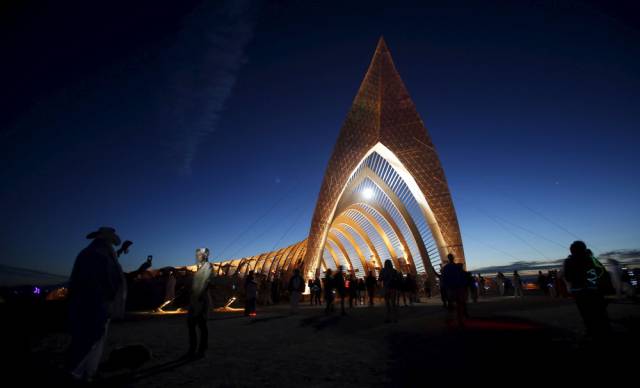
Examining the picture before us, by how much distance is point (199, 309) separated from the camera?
513cm

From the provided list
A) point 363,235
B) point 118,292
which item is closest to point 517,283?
point 118,292

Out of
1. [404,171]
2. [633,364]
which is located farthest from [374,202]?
[633,364]

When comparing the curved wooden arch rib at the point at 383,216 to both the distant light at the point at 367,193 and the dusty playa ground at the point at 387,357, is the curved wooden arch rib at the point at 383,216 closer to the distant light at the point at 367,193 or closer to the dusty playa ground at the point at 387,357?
the distant light at the point at 367,193

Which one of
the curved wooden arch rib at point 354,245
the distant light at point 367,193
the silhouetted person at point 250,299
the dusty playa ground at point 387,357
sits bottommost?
the dusty playa ground at point 387,357

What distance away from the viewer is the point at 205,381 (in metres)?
3.60

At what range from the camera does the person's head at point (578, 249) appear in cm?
528

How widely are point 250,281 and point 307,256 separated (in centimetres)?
1344

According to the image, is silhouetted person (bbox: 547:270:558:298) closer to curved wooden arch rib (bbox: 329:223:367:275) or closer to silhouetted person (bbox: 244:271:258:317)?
silhouetted person (bbox: 244:271:258:317)

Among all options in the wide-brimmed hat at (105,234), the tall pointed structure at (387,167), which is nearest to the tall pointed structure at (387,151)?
the tall pointed structure at (387,167)

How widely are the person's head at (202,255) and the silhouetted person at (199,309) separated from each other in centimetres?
34

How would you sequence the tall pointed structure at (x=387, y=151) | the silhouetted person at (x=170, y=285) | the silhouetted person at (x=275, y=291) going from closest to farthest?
the silhouetted person at (x=170, y=285) < the silhouetted person at (x=275, y=291) < the tall pointed structure at (x=387, y=151)

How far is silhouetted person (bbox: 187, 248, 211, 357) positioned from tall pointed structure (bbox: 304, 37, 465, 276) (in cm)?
2050

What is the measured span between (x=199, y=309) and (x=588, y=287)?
235 inches

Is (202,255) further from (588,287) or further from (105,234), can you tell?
(588,287)
